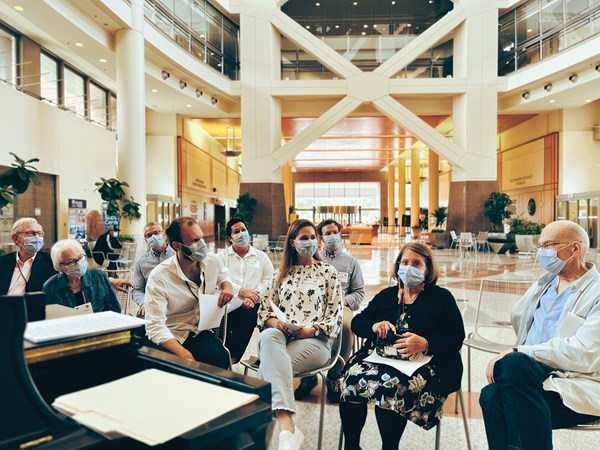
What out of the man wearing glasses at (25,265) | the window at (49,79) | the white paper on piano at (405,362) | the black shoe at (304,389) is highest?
the window at (49,79)

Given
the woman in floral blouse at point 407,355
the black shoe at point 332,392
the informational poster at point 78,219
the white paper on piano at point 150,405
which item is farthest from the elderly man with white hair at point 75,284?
the informational poster at point 78,219

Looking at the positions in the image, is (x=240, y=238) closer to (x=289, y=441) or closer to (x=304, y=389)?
(x=304, y=389)

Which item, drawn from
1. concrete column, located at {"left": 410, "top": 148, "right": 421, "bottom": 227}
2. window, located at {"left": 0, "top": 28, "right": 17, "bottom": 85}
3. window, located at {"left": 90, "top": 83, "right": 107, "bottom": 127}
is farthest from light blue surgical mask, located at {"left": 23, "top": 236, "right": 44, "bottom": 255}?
concrete column, located at {"left": 410, "top": 148, "right": 421, "bottom": 227}

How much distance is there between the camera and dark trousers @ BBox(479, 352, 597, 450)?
1.73 m

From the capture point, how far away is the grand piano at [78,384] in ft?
2.29

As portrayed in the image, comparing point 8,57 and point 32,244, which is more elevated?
point 8,57

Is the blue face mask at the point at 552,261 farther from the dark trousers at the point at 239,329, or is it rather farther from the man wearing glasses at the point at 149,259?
the man wearing glasses at the point at 149,259

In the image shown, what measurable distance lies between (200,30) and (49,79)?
6045 millimetres

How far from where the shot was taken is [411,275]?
2352 mm

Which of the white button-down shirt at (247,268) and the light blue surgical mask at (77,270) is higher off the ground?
the light blue surgical mask at (77,270)

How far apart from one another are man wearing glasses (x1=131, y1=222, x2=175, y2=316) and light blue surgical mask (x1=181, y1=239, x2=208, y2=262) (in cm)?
100

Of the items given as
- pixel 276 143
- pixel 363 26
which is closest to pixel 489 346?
pixel 276 143

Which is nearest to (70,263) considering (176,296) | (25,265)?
(176,296)

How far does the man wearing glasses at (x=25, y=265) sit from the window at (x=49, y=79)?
948cm
